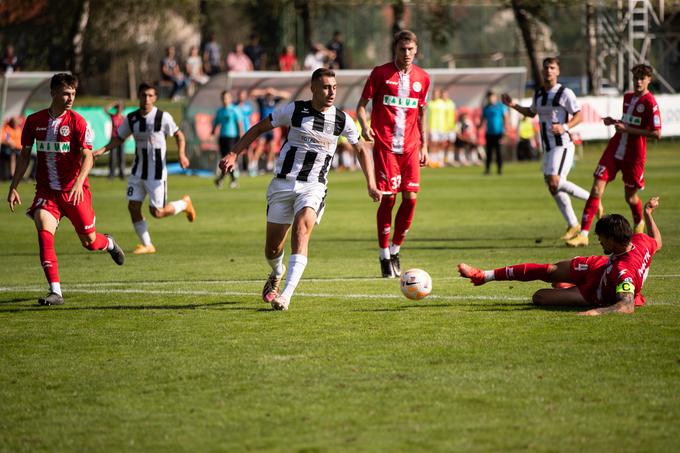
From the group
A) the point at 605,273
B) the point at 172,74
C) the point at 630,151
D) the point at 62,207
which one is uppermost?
the point at 172,74

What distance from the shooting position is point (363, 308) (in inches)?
365

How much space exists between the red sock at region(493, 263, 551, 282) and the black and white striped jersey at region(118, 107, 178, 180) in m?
6.68

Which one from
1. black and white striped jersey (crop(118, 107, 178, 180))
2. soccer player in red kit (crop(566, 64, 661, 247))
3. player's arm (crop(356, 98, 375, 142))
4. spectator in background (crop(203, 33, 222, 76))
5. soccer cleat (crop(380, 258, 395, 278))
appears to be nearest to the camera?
player's arm (crop(356, 98, 375, 142))

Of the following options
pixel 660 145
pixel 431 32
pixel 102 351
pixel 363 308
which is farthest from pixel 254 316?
pixel 431 32

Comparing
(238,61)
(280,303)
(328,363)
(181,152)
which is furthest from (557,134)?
(238,61)

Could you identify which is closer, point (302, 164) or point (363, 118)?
point (302, 164)

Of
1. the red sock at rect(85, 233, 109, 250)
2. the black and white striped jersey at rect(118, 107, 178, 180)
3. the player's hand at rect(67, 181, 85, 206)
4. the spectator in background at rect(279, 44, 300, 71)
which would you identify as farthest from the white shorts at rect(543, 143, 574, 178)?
the spectator in background at rect(279, 44, 300, 71)

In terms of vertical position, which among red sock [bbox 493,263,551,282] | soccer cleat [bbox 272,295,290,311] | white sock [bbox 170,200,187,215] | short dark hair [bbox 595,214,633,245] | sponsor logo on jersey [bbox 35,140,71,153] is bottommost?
soccer cleat [bbox 272,295,290,311]

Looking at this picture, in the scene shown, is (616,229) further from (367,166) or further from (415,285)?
(367,166)

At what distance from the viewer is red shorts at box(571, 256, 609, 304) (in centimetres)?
868

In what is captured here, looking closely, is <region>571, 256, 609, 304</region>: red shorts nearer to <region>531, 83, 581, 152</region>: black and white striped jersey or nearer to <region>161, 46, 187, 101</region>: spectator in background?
<region>531, 83, 581, 152</region>: black and white striped jersey

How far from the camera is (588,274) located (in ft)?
28.7

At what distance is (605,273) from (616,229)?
377mm

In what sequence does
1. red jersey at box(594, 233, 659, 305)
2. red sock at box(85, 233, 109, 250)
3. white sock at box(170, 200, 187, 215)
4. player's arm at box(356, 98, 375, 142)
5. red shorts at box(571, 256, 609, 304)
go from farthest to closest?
1. white sock at box(170, 200, 187, 215)
2. player's arm at box(356, 98, 375, 142)
3. red sock at box(85, 233, 109, 250)
4. red shorts at box(571, 256, 609, 304)
5. red jersey at box(594, 233, 659, 305)
